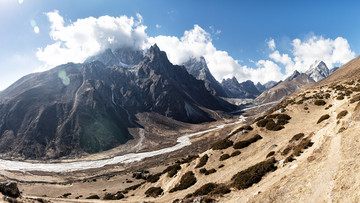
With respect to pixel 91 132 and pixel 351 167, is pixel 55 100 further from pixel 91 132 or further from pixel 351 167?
pixel 351 167

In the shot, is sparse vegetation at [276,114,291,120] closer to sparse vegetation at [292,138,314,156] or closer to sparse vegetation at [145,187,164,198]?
sparse vegetation at [292,138,314,156]

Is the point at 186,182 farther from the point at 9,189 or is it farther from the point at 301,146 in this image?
the point at 9,189

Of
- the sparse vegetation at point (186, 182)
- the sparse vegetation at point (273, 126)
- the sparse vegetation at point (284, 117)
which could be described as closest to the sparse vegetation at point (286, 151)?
the sparse vegetation at point (273, 126)

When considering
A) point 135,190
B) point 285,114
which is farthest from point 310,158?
point 135,190

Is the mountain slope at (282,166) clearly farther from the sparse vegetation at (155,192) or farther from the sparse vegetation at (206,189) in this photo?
the sparse vegetation at (155,192)

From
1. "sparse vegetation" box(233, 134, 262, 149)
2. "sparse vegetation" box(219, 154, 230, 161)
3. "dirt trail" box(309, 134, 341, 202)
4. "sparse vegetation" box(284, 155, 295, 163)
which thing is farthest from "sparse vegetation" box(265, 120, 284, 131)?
"dirt trail" box(309, 134, 341, 202)

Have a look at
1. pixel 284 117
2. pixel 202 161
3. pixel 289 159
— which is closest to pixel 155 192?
pixel 202 161

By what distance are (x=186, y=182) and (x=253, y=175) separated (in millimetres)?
11849

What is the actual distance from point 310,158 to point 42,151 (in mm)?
169140

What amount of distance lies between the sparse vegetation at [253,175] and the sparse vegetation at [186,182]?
334 inches

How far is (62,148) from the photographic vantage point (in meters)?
143

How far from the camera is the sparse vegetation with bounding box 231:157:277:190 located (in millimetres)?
19531

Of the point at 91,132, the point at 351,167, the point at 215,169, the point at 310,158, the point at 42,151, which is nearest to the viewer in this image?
the point at 351,167

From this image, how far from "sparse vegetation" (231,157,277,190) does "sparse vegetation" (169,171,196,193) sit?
8.48m
